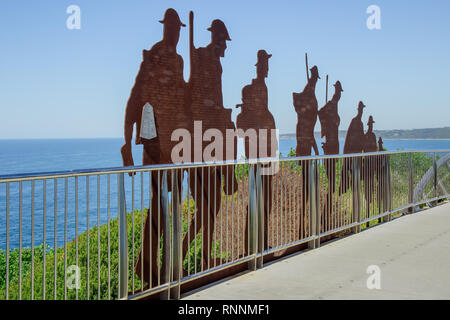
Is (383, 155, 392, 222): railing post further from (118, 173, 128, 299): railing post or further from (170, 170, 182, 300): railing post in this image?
(118, 173, 128, 299): railing post

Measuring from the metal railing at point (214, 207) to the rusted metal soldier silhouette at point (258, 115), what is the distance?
15.9 inches

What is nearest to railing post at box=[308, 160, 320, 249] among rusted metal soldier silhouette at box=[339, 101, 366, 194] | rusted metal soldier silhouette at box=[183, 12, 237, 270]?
rusted metal soldier silhouette at box=[183, 12, 237, 270]

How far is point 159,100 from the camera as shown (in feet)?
19.1

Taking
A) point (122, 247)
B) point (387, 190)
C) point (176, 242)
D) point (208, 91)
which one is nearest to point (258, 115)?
point (208, 91)

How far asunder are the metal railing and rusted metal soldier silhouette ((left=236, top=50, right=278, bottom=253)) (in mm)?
404

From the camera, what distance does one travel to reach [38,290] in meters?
11.8

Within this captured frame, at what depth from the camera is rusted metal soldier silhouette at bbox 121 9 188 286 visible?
18.5 ft

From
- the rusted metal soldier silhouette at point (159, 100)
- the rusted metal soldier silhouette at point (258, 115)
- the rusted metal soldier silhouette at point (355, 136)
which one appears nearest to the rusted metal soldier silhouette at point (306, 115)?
the rusted metal soldier silhouette at point (258, 115)

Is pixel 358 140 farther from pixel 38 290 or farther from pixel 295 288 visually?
pixel 38 290

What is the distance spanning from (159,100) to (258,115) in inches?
78.8

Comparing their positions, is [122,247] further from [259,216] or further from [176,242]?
[259,216]

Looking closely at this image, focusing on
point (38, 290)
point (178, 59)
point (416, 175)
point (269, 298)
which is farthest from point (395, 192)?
point (38, 290)
